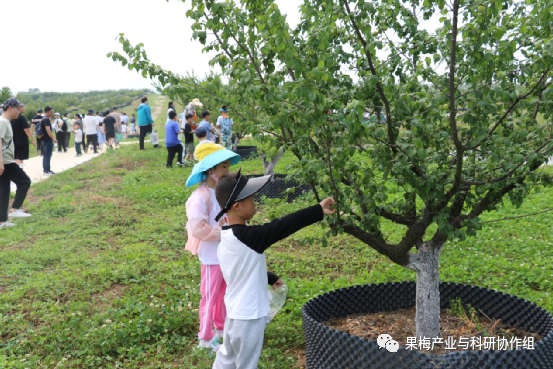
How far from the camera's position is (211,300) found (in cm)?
412

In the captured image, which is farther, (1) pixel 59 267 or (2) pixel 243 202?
(1) pixel 59 267

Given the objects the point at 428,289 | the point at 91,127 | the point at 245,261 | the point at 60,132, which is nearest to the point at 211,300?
the point at 245,261

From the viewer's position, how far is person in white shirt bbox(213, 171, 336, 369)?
3029 millimetres

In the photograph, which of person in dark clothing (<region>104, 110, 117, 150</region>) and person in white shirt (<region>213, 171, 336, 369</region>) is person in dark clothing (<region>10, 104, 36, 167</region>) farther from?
person in dark clothing (<region>104, 110, 117, 150</region>)

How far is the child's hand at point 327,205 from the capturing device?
3.15m

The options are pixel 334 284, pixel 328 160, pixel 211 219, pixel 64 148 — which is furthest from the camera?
pixel 64 148

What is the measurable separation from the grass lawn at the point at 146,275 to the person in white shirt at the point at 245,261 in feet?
2.21

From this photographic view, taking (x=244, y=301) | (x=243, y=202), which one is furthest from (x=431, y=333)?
(x=243, y=202)

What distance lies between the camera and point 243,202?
311 centimetres

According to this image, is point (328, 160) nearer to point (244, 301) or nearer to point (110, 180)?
point (244, 301)

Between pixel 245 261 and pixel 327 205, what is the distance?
63 cm

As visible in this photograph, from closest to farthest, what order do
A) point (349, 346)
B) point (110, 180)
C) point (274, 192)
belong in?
point (349, 346) → point (274, 192) → point (110, 180)

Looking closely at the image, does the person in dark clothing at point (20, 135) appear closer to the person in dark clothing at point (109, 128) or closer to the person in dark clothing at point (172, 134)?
the person in dark clothing at point (172, 134)

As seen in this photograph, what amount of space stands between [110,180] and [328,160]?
11148 mm
